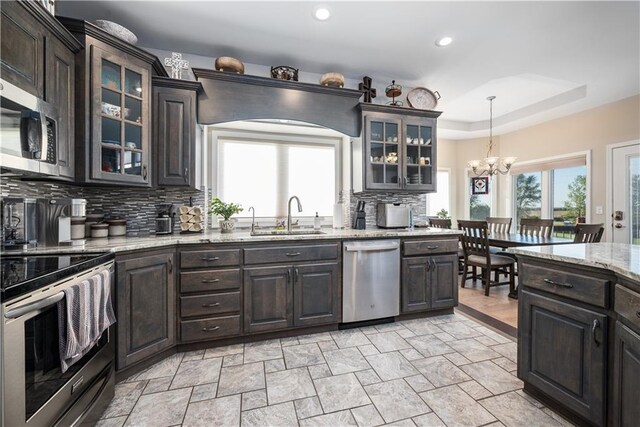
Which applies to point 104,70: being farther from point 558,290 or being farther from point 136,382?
point 558,290

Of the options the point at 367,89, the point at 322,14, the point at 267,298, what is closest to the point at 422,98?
the point at 367,89

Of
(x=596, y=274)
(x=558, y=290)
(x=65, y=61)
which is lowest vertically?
(x=558, y=290)

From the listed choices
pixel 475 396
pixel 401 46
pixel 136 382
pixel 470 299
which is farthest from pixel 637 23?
pixel 136 382

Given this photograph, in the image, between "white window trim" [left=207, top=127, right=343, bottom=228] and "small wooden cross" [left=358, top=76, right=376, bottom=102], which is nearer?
"white window trim" [left=207, top=127, right=343, bottom=228]

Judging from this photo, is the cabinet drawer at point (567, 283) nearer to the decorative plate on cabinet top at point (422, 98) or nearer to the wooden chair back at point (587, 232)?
the wooden chair back at point (587, 232)

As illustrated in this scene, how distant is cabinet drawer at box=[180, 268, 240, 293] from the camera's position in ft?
7.15

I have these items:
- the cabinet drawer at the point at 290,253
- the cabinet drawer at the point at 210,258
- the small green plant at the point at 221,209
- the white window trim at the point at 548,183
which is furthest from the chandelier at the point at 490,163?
the cabinet drawer at the point at 210,258

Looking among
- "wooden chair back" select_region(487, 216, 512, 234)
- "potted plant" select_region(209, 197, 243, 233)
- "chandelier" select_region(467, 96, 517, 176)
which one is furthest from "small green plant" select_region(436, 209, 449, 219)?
"potted plant" select_region(209, 197, 243, 233)

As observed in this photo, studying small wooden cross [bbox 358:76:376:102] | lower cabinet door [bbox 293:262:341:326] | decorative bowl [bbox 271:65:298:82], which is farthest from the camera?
small wooden cross [bbox 358:76:376:102]

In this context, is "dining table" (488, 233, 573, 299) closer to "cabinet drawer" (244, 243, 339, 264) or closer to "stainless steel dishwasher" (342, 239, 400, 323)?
"stainless steel dishwasher" (342, 239, 400, 323)

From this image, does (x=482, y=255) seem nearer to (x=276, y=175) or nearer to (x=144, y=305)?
(x=276, y=175)

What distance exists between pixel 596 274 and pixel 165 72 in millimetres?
3424

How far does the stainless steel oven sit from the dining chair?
4056 mm

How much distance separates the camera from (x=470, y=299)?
3.53 m
